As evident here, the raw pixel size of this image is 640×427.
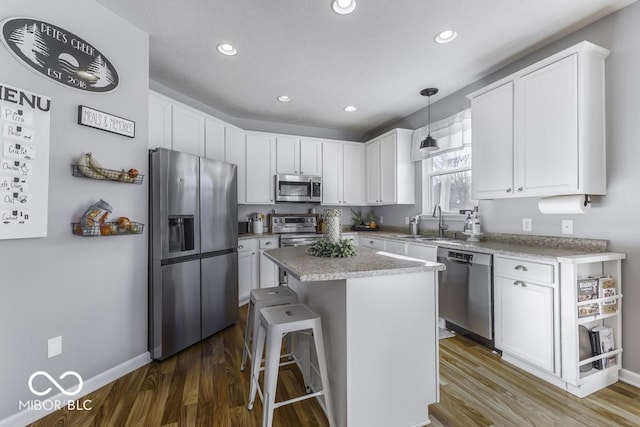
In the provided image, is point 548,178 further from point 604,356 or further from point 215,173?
point 215,173

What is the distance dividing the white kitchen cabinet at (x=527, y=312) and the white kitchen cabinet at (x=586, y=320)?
0.05 m

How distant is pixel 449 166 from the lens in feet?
12.0

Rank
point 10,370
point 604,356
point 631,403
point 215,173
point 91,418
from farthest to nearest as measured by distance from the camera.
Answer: point 215,173 → point 604,356 → point 631,403 → point 91,418 → point 10,370

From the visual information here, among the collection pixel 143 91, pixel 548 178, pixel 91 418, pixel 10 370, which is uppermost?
pixel 143 91

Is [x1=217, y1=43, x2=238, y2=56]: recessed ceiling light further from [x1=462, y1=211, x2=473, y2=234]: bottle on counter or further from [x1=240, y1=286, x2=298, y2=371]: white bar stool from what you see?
[x1=462, y1=211, x2=473, y2=234]: bottle on counter

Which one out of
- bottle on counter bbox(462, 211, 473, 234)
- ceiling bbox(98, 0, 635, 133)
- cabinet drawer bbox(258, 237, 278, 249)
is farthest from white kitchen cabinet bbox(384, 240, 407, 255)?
ceiling bbox(98, 0, 635, 133)

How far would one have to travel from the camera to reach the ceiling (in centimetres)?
204

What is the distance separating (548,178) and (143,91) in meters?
3.27

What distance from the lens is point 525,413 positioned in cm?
171

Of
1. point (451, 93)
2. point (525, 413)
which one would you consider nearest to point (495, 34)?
point (451, 93)

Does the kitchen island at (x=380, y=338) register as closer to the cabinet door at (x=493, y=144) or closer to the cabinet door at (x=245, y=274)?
the cabinet door at (x=493, y=144)

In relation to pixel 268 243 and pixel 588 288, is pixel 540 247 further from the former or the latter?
pixel 268 243

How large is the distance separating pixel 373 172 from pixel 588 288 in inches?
123

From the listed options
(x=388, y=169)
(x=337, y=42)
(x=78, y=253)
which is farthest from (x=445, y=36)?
(x=78, y=253)
